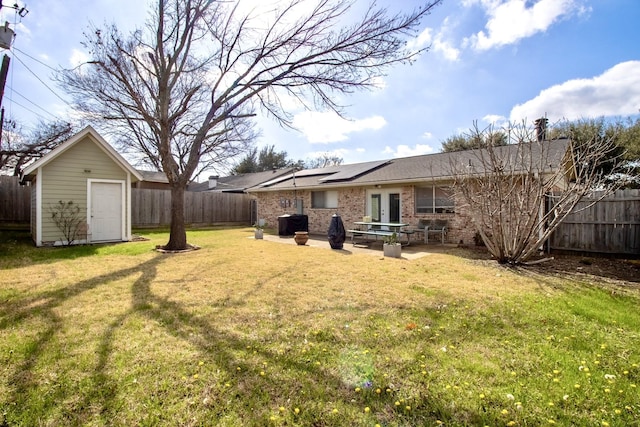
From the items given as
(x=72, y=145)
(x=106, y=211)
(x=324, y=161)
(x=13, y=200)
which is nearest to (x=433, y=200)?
(x=106, y=211)

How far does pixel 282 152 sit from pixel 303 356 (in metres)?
38.4

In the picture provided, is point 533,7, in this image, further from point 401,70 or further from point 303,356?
point 303,356

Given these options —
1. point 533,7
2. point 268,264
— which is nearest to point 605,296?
point 268,264

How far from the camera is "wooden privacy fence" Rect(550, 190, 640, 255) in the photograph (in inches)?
327

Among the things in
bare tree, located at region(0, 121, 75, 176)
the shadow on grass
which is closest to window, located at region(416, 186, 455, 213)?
the shadow on grass

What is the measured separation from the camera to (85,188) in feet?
35.1

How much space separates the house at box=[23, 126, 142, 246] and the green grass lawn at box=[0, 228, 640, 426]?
508 centimetres

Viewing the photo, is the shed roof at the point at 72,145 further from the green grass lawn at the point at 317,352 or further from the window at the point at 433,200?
the window at the point at 433,200

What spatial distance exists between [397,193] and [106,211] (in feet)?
36.6

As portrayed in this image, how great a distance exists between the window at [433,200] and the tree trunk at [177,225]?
8.68 meters

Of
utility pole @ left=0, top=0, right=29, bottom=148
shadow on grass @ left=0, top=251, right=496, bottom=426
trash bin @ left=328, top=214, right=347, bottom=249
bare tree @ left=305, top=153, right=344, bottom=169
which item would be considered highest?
bare tree @ left=305, top=153, right=344, bottom=169

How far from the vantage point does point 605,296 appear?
509 cm

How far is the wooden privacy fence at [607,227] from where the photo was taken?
8.30 m

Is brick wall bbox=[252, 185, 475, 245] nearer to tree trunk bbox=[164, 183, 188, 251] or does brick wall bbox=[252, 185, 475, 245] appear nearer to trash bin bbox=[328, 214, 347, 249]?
trash bin bbox=[328, 214, 347, 249]
